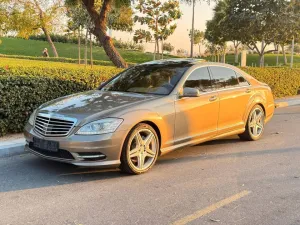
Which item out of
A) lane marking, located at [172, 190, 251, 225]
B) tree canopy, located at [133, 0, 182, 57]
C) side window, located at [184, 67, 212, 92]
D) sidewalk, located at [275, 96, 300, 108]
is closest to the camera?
lane marking, located at [172, 190, 251, 225]

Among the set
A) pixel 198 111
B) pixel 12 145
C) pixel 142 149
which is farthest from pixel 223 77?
pixel 12 145

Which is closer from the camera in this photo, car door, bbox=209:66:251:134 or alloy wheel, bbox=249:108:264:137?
car door, bbox=209:66:251:134

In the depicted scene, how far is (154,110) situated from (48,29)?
2675 centimetres

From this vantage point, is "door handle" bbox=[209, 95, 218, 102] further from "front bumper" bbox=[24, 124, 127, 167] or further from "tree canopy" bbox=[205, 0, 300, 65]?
"tree canopy" bbox=[205, 0, 300, 65]

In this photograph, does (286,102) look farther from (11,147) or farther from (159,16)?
(159,16)

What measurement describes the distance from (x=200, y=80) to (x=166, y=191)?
2322mm

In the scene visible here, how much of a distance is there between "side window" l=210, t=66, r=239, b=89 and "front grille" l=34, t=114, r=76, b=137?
108 inches

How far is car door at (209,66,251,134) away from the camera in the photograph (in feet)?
21.6

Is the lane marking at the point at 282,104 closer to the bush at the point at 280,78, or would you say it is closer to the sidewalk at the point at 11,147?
the bush at the point at 280,78

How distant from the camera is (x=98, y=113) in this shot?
501 cm

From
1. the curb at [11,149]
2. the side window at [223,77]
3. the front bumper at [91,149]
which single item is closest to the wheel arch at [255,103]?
the side window at [223,77]

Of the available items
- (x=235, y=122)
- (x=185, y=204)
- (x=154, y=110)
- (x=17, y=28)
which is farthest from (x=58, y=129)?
(x=17, y=28)

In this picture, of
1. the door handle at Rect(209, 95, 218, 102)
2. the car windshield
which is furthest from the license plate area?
the door handle at Rect(209, 95, 218, 102)

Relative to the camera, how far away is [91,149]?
4.83 meters
